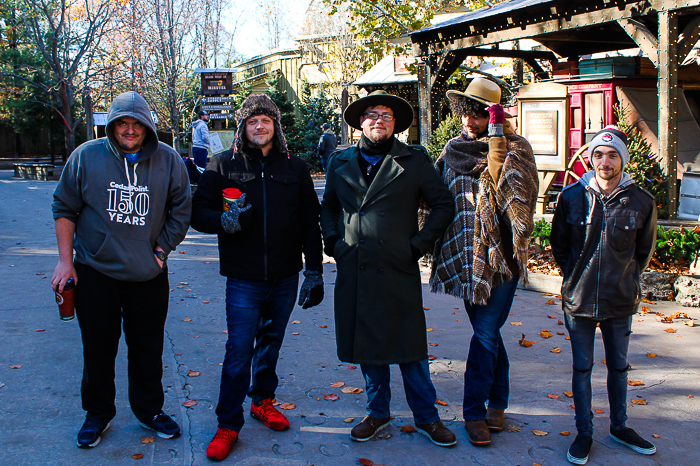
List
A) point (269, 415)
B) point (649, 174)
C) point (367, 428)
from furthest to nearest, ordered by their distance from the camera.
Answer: point (649, 174) < point (269, 415) < point (367, 428)

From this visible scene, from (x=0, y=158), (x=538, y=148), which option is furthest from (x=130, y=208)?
(x=0, y=158)

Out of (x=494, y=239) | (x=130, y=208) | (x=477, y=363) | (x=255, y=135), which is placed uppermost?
(x=255, y=135)

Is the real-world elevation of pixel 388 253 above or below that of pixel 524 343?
above

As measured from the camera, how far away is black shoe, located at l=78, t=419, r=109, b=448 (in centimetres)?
342

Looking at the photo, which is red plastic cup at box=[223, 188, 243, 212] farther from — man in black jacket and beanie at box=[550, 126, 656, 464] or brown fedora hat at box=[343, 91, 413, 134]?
man in black jacket and beanie at box=[550, 126, 656, 464]

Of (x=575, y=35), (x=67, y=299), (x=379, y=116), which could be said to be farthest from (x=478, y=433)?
(x=575, y=35)

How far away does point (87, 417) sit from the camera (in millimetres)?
3551

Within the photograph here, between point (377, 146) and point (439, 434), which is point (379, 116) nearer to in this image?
point (377, 146)

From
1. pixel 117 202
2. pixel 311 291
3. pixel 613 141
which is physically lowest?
pixel 311 291

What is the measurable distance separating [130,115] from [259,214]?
90 cm

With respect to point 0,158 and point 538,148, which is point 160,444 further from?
point 0,158

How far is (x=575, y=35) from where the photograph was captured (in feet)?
37.0

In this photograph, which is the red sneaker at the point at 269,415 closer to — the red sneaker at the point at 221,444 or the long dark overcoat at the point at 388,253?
the red sneaker at the point at 221,444

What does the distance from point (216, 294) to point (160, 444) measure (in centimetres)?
341
